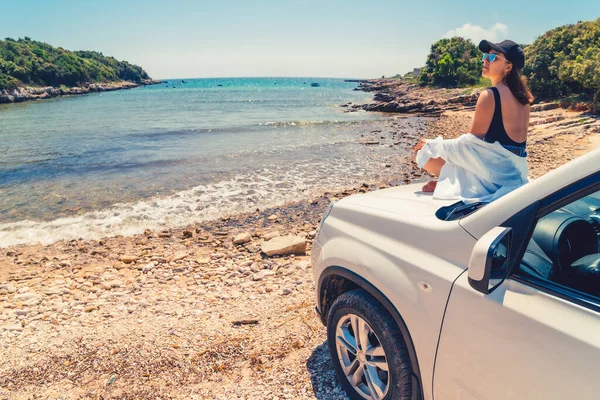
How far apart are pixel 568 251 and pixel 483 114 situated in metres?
1.68

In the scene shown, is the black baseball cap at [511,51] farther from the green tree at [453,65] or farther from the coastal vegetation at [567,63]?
the green tree at [453,65]

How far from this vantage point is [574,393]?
1.38 metres

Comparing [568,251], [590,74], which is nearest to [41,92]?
[590,74]

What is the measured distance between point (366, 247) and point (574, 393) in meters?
1.29

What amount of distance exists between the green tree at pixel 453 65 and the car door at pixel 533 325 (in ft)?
201

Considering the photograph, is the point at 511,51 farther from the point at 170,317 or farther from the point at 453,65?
the point at 453,65

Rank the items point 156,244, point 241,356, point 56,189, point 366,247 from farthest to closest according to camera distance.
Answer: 1. point 56,189
2. point 156,244
3. point 241,356
4. point 366,247

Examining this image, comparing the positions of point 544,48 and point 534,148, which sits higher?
point 544,48

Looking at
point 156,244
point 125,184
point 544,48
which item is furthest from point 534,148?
point 544,48

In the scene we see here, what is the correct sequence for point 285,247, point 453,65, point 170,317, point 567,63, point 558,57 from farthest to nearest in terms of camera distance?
1. point 453,65
2. point 558,57
3. point 567,63
4. point 285,247
5. point 170,317

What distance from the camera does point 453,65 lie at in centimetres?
5953

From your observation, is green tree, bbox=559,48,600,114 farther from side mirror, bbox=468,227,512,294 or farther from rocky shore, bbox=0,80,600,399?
side mirror, bbox=468,227,512,294

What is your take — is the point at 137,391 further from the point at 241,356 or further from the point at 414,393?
the point at 414,393

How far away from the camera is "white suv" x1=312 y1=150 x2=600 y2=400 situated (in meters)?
1.50
